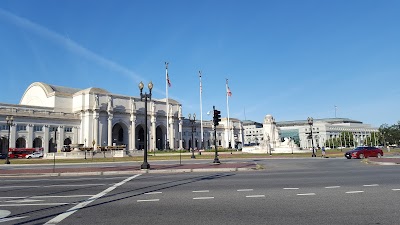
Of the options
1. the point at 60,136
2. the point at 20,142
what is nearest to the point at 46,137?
the point at 60,136

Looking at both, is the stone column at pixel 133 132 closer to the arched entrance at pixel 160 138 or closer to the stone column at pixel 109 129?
the stone column at pixel 109 129

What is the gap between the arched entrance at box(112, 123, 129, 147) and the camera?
121m

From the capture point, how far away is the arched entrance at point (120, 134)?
12094 centimetres

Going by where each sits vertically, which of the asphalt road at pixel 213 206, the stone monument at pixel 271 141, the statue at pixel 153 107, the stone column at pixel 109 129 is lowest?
the asphalt road at pixel 213 206

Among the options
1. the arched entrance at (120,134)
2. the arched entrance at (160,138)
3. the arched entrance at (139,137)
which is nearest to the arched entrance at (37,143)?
the arched entrance at (120,134)

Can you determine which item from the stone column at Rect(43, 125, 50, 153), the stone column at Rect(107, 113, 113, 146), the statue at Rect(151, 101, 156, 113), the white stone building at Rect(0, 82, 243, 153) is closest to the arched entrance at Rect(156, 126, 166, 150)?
the white stone building at Rect(0, 82, 243, 153)

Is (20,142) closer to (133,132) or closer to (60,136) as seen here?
(60,136)

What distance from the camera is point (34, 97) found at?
397 ft

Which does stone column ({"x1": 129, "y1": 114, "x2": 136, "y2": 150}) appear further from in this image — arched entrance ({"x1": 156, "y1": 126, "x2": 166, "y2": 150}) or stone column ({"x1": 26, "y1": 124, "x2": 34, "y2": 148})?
stone column ({"x1": 26, "y1": 124, "x2": 34, "y2": 148})

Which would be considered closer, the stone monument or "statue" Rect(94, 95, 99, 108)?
the stone monument

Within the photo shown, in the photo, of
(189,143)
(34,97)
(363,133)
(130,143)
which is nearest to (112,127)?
(130,143)

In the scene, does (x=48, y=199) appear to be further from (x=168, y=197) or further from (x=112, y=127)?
(x=112, y=127)

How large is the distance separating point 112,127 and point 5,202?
111 m

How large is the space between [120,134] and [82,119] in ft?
64.1
